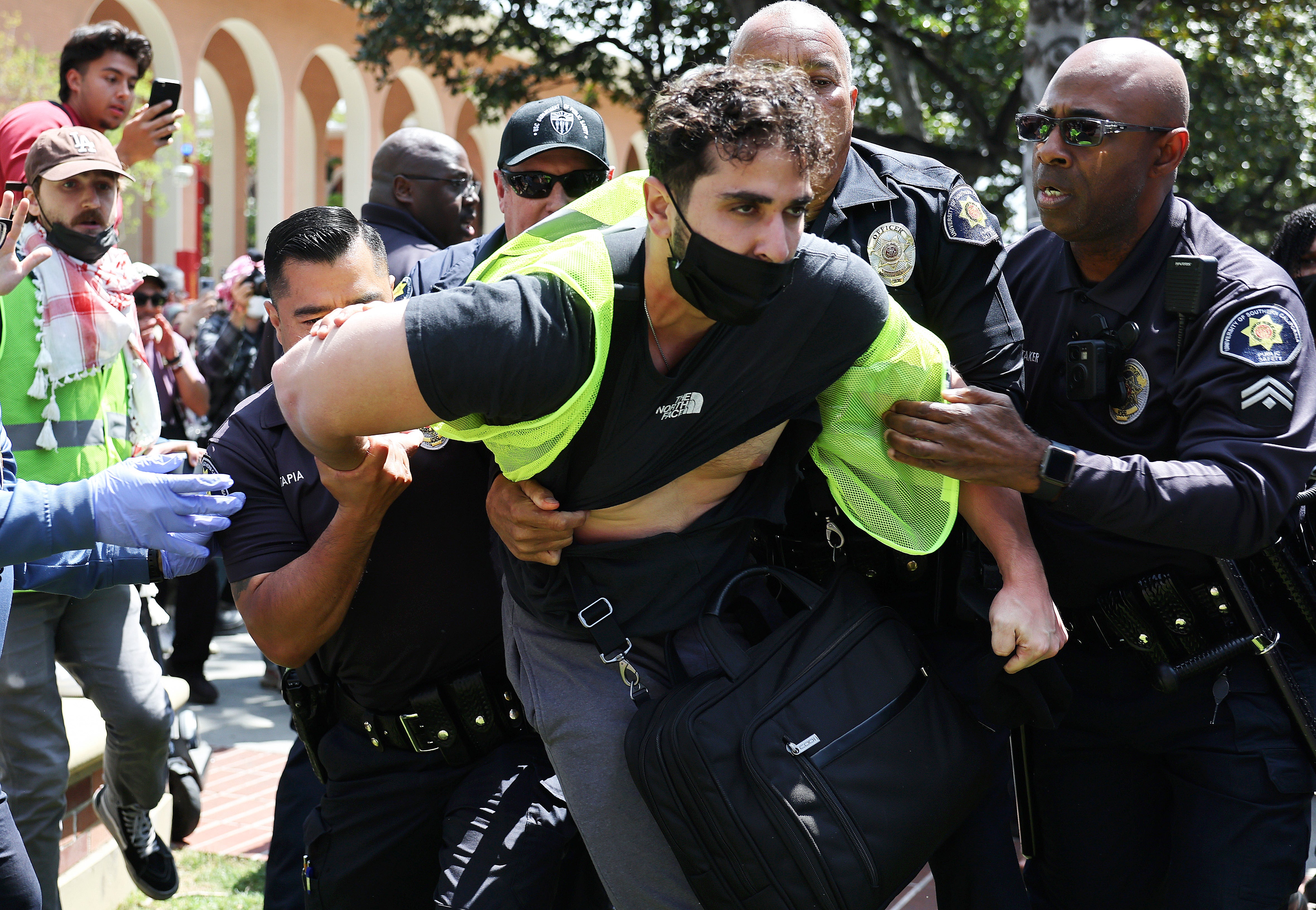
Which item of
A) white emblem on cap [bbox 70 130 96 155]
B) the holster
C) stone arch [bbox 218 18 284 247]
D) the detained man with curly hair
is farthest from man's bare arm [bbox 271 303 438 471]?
stone arch [bbox 218 18 284 247]

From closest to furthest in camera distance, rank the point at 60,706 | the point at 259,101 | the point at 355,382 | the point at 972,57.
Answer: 1. the point at 355,382
2. the point at 60,706
3. the point at 972,57
4. the point at 259,101

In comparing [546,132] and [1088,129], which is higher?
[1088,129]

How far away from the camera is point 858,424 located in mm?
2336

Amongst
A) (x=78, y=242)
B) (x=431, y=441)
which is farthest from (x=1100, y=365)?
(x=78, y=242)

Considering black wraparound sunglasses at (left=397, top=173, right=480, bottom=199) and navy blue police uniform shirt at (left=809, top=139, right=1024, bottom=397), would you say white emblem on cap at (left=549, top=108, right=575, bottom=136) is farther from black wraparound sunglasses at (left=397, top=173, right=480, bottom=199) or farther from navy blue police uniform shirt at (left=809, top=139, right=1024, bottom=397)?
black wraparound sunglasses at (left=397, top=173, right=480, bottom=199)

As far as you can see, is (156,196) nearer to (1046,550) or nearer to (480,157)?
(480,157)

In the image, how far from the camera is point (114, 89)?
4500mm

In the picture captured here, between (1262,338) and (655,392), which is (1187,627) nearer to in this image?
(1262,338)

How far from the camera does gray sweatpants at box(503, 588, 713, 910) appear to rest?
223 centimetres

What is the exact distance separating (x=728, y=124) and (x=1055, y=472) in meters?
0.99

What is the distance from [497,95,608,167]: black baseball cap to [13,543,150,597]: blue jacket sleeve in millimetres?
1484

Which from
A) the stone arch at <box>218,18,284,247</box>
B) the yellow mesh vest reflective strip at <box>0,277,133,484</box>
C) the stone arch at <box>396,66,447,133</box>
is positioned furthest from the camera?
the stone arch at <box>396,66,447,133</box>

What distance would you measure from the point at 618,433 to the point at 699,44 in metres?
11.8

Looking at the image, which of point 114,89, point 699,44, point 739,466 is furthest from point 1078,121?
point 699,44
